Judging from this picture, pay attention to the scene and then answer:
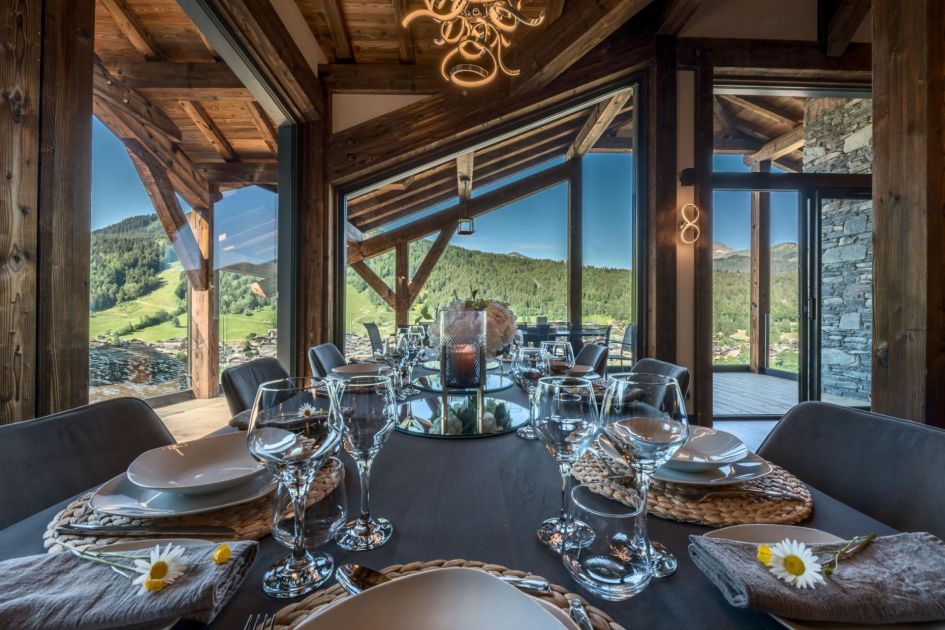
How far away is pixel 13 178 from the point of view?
1.13 meters

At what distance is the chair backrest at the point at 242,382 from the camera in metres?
1.34

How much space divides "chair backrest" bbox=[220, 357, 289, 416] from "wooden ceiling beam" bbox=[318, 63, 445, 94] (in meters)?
2.68

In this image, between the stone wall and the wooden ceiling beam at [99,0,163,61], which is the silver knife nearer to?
the wooden ceiling beam at [99,0,163,61]

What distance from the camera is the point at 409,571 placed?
1.65 ft

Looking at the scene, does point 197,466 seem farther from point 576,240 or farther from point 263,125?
point 576,240

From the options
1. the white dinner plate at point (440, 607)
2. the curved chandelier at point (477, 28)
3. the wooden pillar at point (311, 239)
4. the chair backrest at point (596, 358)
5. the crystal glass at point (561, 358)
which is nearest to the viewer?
the white dinner plate at point (440, 607)

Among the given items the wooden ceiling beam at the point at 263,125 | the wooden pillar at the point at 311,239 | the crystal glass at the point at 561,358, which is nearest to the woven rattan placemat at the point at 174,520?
the crystal glass at the point at 561,358

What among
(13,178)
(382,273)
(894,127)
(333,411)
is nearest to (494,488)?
(333,411)

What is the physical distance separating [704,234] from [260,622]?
3774mm

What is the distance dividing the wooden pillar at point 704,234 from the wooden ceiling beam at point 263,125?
3.33 metres

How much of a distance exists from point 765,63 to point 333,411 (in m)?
4.42

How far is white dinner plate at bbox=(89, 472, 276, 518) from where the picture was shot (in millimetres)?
617

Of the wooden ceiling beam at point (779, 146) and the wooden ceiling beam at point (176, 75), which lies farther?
the wooden ceiling beam at point (779, 146)

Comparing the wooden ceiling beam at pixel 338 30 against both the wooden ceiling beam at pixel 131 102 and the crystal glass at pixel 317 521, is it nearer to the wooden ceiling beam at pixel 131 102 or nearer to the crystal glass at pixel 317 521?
the wooden ceiling beam at pixel 131 102
